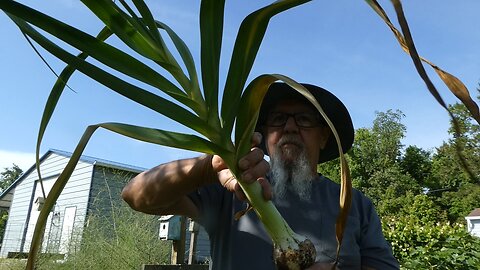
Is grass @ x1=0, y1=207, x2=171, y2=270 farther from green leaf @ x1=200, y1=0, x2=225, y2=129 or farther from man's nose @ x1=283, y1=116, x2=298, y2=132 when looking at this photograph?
green leaf @ x1=200, y1=0, x2=225, y2=129

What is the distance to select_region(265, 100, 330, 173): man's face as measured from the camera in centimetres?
194

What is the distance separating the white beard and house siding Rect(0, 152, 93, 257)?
1075 centimetres

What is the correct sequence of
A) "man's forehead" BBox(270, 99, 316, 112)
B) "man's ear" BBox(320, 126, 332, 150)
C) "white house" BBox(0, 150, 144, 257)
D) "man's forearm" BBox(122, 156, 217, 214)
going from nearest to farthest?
"man's forearm" BBox(122, 156, 217, 214), "man's forehead" BBox(270, 99, 316, 112), "man's ear" BBox(320, 126, 332, 150), "white house" BBox(0, 150, 144, 257)

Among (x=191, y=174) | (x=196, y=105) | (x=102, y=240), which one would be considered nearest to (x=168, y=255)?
(x=102, y=240)

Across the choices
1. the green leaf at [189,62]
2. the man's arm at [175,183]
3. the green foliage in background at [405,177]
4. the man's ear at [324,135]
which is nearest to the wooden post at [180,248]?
the man's ear at [324,135]

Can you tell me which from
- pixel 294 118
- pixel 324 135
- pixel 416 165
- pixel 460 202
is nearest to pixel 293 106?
pixel 294 118

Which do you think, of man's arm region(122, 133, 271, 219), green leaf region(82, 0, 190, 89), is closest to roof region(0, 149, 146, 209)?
man's arm region(122, 133, 271, 219)

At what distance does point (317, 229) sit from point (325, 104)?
0.75 m

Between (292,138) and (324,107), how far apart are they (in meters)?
0.38

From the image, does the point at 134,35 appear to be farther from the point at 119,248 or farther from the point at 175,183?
the point at 119,248

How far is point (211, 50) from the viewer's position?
0.98 metres

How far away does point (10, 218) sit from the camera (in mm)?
19078

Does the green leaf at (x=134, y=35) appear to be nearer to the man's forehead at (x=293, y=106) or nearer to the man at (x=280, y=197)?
the man at (x=280, y=197)

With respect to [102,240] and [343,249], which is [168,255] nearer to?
[102,240]
